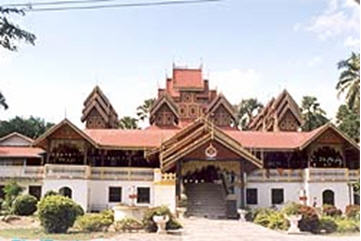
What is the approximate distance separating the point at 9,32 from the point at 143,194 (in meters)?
17.1

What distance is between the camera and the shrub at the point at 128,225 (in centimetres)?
1552

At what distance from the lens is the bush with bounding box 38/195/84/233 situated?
1484 cm

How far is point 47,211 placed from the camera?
48.7 ft

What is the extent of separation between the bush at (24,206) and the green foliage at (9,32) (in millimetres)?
14442

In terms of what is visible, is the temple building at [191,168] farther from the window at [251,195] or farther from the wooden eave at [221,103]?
the wooden eave at [221,103]

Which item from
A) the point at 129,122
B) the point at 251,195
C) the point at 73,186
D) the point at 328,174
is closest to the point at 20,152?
the point at 73,186

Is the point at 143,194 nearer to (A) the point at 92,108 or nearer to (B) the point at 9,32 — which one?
(A) the point at 92,108

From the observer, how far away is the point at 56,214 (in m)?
14.8

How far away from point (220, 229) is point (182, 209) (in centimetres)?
439

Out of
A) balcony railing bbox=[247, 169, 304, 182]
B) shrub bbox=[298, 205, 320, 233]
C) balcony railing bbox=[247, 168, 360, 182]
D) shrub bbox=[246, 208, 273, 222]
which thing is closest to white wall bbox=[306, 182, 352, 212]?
balcony railing bbox=[247, 168, 360, 182]

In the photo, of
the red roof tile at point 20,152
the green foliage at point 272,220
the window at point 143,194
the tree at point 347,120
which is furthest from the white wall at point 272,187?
the red roof tile at point 20,152

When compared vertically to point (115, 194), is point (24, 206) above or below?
below

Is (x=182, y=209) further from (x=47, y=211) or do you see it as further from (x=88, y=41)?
(x=88, y=41)

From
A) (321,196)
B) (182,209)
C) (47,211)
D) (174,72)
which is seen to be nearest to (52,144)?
(182,209)
